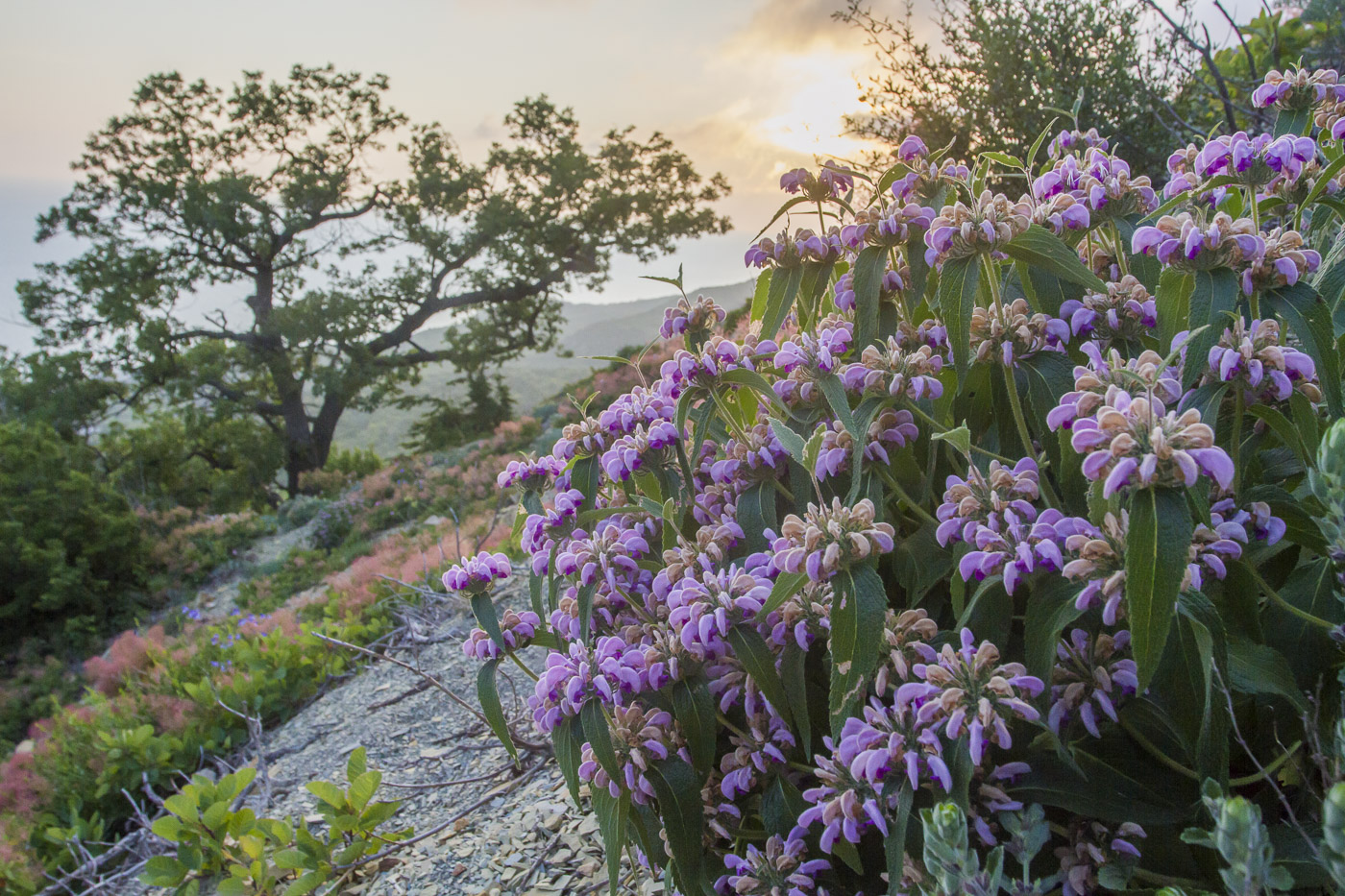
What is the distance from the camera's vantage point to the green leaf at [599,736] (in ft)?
3.57

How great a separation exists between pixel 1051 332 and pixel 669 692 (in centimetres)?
74

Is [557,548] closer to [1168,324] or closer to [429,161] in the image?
[1168,324]

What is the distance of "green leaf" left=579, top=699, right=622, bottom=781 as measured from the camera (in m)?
1.09

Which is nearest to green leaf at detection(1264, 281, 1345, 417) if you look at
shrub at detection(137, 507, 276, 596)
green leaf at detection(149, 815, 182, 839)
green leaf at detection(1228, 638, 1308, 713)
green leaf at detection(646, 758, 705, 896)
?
green leaf at detection(1228, 638, 1308, 713)

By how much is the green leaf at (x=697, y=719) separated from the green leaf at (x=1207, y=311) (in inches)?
28.8

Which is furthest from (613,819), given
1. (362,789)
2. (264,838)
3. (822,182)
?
(264,838)

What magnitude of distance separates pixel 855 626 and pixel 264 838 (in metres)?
2.21

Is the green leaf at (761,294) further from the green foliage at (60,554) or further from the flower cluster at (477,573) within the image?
the green foliage at (60,554)

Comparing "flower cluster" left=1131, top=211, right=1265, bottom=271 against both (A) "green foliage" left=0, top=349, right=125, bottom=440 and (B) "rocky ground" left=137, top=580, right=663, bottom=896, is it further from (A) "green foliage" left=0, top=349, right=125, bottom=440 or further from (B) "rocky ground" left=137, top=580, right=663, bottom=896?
(A) "green foliage" left=0, top=349, right=125, bottom=440

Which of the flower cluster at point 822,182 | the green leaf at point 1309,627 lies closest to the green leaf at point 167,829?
the flower cluster at point 822,182

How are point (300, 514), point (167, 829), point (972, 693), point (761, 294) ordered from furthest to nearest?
point (300, 514) < point (167, 829) < point (761, 294) < point (972, 693)

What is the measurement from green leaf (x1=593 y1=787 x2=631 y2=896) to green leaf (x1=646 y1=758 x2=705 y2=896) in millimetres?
61

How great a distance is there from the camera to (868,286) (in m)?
1.26

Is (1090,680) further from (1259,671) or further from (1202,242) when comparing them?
(1202,242)
